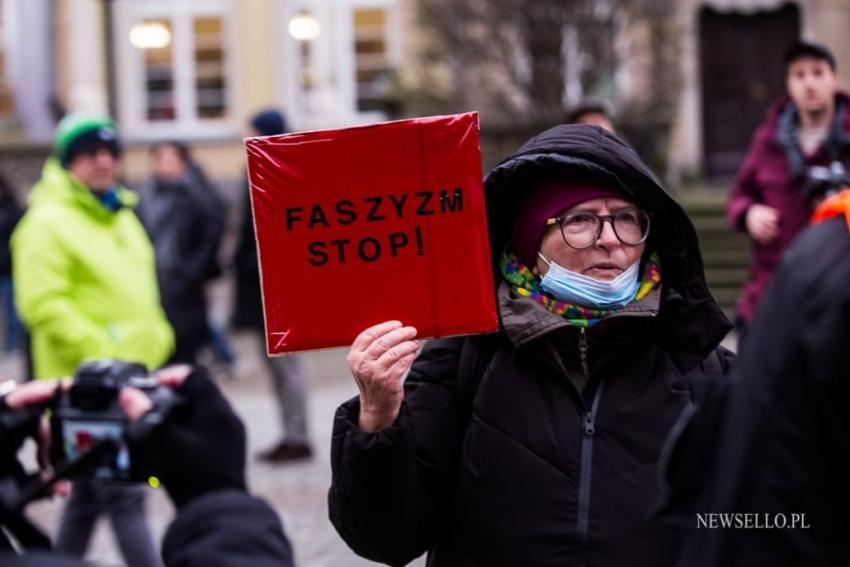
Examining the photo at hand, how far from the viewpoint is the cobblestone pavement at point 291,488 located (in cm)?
616

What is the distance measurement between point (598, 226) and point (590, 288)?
133 millimetres

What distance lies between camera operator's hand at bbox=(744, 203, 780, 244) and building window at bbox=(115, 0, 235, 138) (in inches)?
622

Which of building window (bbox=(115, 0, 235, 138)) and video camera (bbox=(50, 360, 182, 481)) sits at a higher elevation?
building window (bbox=(115, 0, 235, 138))

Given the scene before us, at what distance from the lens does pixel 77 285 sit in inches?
206

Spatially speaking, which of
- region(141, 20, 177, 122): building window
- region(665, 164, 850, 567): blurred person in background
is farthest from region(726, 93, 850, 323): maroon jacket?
region(141, 20, 177, 122): building window

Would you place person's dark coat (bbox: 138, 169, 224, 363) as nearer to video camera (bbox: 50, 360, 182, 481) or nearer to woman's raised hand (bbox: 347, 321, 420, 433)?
video camera (bbox: 50, 360, 182, 481)

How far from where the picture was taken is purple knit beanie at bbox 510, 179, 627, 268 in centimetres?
269

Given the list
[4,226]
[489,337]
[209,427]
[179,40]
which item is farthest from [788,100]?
[179,40]

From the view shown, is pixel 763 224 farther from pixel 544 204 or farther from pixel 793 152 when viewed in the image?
pixel 544 204

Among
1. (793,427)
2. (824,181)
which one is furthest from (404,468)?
(824,181)

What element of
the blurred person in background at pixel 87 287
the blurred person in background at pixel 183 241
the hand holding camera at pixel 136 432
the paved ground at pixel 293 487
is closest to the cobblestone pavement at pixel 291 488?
the paved ground at pixel 293 487

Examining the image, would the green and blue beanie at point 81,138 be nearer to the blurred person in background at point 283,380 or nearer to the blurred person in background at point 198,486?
the blurred person in background at point 283,380

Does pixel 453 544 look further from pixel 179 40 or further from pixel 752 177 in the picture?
pixel 179 40

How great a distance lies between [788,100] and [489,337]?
3.83 metres
